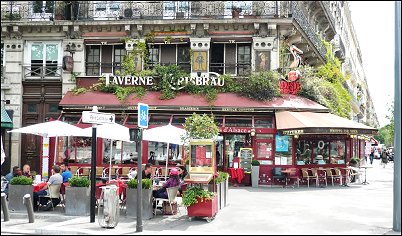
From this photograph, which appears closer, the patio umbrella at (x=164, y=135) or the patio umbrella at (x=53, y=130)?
the patio umbrella at (x=53, y=130)

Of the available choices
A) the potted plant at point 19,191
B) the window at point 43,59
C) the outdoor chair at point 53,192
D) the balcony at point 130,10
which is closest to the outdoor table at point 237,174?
the balcony at point 130,10

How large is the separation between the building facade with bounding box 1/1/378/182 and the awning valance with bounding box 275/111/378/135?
2.66 metres

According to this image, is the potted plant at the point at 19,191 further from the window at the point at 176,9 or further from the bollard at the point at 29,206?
the window at the point at 176,9

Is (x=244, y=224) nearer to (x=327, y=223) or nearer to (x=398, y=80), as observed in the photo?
(x=327, y=223)

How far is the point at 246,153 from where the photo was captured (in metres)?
Result: 21.5

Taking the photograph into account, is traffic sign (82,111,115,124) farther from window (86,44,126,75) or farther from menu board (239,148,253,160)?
window (86,44,126,75)

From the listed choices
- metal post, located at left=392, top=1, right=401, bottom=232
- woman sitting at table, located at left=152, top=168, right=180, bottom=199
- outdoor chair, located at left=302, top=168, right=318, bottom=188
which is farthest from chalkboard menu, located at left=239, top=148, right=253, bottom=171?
metal post, located at left=392, top=1, right=401, bottom=232

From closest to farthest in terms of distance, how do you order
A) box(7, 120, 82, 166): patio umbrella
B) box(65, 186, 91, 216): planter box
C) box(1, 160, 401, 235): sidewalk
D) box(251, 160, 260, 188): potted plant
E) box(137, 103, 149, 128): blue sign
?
box(1, 160, 401, 235): sidewalk < box(137, 103, 149, 128): blue sign < box(65, 186, 91, 216): planter box < box(7, 120, 82, 166): patio umbrella < box(251, 160, 260, 188): potted plant

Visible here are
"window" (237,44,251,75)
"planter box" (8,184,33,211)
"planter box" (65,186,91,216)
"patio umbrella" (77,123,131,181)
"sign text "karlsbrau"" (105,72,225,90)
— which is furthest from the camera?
"window" (237,44,251,75)

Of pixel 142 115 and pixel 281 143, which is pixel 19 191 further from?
pixel 281 143

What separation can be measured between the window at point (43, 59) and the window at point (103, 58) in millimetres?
1424

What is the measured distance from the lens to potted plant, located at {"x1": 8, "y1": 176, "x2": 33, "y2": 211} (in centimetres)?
1330

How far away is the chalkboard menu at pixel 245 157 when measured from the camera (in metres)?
21.5

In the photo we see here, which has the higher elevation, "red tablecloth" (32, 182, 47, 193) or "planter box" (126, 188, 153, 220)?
"red tablecloth" (32, 182, 47, 193)
